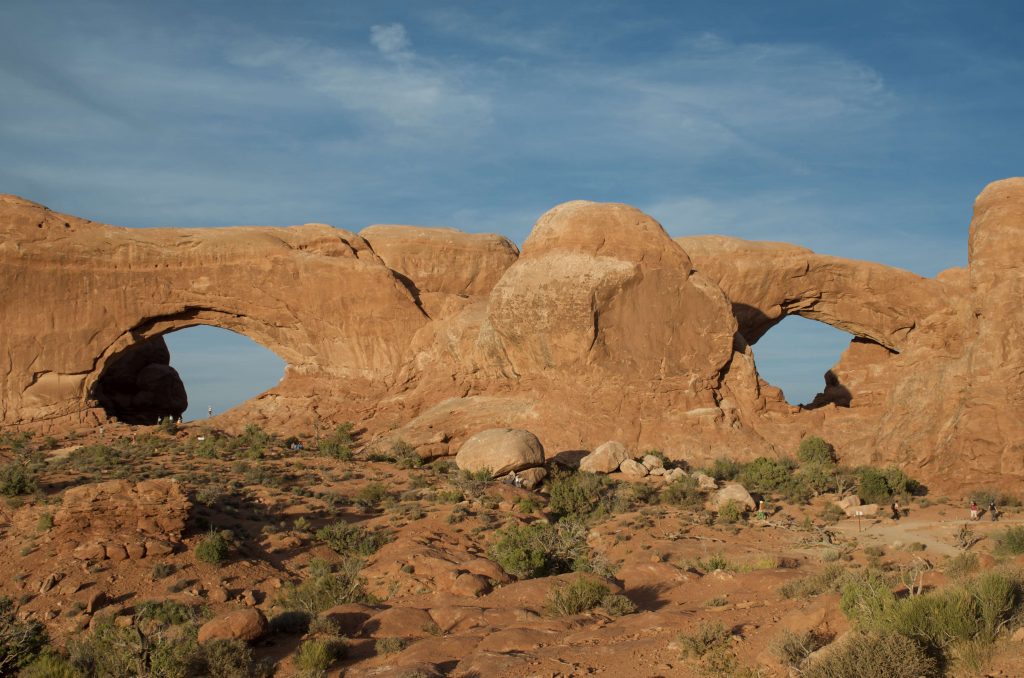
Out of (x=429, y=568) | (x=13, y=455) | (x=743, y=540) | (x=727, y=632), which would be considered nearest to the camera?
(x=727, y=632)

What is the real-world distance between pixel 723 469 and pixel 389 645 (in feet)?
52.1

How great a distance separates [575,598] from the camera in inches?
478

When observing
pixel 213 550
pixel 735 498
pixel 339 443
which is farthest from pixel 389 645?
pixel 339 443

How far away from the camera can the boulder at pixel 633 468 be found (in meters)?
23.6

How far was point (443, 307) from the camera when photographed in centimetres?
3294

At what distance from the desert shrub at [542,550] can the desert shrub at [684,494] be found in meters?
3.13

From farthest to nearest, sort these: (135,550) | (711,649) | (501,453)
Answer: (501,453) → (135,550) → (711,649)

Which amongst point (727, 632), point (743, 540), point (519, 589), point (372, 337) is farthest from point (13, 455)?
point (727, 632)

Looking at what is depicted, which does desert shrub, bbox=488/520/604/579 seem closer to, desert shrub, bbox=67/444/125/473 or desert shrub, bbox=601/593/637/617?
desert shrub, bbox=601/593/637/617

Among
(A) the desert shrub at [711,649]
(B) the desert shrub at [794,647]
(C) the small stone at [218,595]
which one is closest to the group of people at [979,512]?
(A) the desert shrub at [711,649]

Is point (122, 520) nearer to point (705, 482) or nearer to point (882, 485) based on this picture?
point (705, 482)

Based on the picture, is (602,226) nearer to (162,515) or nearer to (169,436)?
(169,436)

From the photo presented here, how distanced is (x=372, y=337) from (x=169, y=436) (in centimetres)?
756

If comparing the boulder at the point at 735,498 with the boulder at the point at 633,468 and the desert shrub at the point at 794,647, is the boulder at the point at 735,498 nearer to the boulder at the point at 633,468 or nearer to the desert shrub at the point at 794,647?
the boulder at the point at 633,468
